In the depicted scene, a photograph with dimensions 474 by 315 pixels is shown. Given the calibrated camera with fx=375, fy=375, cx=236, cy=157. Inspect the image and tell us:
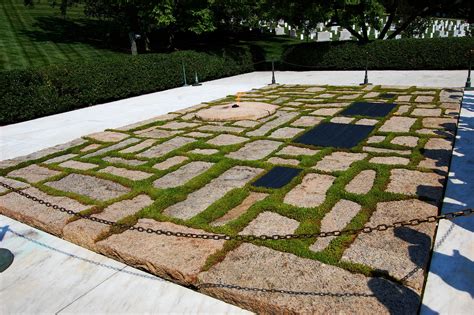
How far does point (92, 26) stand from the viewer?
27672 mm

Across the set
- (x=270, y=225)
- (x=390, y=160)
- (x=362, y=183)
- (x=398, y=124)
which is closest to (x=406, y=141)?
(x=390, y=160)

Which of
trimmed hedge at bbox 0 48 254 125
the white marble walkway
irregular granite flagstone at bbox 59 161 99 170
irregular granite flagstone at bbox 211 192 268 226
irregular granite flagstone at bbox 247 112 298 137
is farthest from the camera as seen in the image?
trimmed hedge at bbox 0 48 254 125

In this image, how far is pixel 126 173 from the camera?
564 centimetres

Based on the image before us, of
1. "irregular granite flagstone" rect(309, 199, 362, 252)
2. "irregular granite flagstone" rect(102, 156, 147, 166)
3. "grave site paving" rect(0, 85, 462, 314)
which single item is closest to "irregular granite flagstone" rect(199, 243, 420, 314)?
"grave site paving" rect(0, 85, 462, 314)

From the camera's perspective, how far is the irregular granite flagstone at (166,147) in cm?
651

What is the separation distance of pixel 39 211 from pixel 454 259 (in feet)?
14.3

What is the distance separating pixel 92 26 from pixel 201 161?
25867 millimetres

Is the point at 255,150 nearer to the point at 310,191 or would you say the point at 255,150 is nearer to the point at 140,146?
the point at 310,191

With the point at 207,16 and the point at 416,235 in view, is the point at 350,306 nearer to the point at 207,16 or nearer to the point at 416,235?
the point at 416,235

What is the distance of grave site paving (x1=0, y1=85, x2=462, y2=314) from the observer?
295cm

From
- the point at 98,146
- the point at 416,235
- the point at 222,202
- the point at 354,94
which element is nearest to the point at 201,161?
the point at 222,202

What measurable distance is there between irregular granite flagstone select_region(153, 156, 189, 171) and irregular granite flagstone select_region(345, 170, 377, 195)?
270 cm

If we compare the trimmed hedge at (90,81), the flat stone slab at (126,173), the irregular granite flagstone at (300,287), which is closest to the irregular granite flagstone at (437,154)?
the irregular granite flagstone at (300,287)

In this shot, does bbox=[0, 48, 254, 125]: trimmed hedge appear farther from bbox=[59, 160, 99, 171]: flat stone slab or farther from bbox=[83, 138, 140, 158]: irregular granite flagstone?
bbox=[59, 160, 99, 171]: flat stone slab
